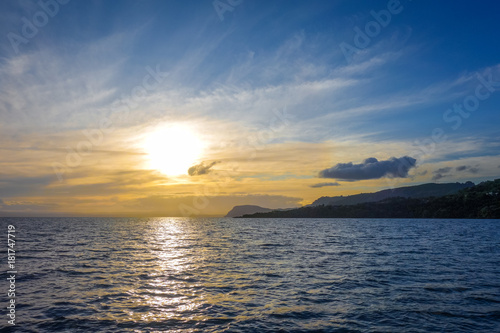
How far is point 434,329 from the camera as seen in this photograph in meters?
17.2

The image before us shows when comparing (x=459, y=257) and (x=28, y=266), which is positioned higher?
(x=28, y=266)

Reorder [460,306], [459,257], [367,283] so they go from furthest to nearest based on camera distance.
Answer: [459,257]
[367,283]
[460,306]

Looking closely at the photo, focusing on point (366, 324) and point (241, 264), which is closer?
point (366, 324)

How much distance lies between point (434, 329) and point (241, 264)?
77.4 feet

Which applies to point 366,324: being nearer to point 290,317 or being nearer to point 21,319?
point 290,317

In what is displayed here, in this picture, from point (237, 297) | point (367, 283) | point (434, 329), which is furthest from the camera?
point (367, 283)

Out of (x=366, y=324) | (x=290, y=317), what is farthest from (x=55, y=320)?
(x=366, y=324)

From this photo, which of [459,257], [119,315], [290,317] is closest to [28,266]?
[119,315]

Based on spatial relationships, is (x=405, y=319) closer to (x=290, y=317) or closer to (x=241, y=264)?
(x=290, y=317)

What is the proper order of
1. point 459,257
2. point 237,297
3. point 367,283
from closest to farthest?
point 237,297 → point 367,283 → point 459,257

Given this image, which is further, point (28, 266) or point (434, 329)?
point (28, 266)

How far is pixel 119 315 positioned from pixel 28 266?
2371 cm

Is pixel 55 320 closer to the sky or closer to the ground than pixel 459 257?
closer to the sky

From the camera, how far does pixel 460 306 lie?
21.1 metres
